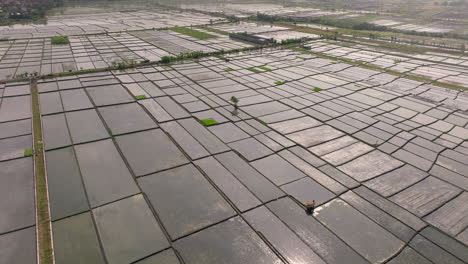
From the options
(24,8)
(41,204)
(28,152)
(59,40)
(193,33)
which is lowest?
(41,204)

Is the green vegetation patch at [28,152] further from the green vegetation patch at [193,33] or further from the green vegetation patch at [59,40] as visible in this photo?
the green vegetation patch at [193,33]

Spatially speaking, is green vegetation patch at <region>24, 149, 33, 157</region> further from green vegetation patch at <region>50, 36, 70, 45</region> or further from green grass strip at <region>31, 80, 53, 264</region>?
green vegetation patch at <region>50, 36, 70, 45</region>

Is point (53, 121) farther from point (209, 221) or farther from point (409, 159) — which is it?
point (409, 159)

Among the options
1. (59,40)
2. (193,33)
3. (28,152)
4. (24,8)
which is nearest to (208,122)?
(28,152)

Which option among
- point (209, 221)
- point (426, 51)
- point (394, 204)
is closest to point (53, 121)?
point (209, 221)

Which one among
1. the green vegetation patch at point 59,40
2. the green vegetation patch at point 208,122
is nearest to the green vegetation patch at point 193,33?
the green vegetation patch at point 59,40

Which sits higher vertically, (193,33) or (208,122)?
(193,33)

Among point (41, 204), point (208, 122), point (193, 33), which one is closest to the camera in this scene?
point (41, 204)

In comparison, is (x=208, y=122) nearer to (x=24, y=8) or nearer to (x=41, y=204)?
(x=41, y=204)
